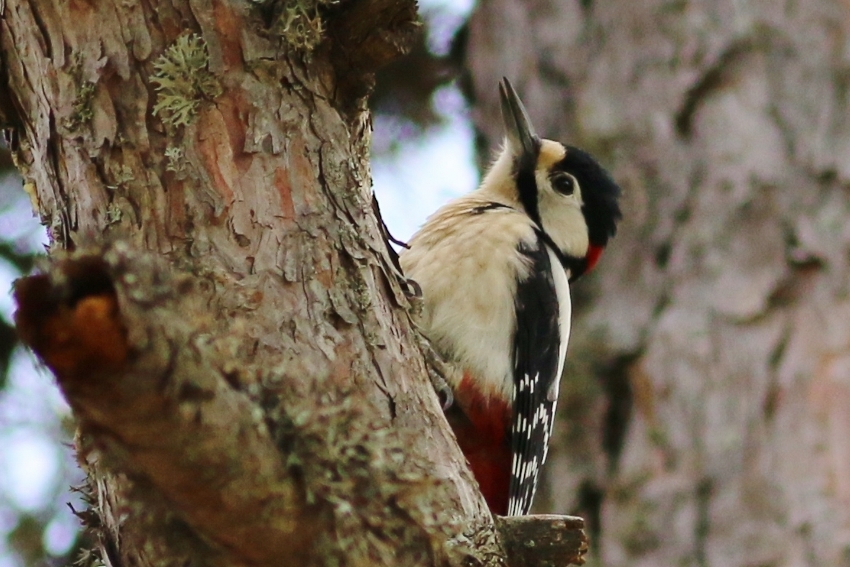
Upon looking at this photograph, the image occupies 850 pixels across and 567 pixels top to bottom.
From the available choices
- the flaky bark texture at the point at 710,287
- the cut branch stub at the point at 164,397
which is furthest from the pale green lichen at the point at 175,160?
the flaky bark texture at the point at 710,287

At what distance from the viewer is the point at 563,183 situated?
358 centimetres

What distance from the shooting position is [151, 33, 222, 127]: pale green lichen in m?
1.88

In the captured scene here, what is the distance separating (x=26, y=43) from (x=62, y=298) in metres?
1.07

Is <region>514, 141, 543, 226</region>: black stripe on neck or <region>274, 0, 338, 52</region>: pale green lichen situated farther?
<region>514, 141, 543, 226</region>: black stripe on neck

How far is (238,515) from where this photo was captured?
1.39m

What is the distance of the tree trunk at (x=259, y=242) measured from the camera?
1482 millimetres

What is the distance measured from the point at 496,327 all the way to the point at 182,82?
132cm

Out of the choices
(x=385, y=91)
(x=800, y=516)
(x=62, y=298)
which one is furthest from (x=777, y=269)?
(x=62, y=298)

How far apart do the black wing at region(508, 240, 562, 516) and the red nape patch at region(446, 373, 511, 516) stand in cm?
4

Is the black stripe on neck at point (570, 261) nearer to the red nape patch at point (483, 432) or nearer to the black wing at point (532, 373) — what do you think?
the black wing at point (532, 373)

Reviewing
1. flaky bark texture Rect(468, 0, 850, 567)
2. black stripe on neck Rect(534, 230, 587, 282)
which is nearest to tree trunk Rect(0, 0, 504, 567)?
black stripe on neck Rect(534, 230, 587, 282)

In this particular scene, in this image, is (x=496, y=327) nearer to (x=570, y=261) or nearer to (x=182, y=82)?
(x=570, y=261)

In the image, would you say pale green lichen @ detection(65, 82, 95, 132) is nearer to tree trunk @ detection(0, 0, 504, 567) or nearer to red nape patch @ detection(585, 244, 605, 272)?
tree trunk @ detection(0, 0, 504, 567)

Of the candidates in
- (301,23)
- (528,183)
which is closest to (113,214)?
(301,23)
